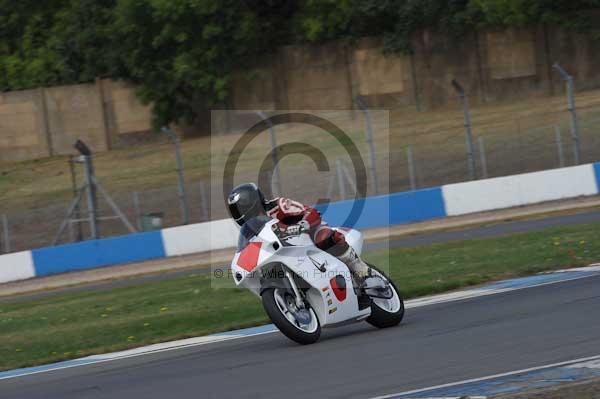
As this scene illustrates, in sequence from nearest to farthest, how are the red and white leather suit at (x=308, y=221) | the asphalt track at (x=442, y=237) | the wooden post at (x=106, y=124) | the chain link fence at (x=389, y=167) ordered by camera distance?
the red and white leather suit at (x=308, y=221) < the asphalt track at (x=442, y=237) < the chain link fence at (x=389, y=167) < the wooden post at (x=106, y=124)

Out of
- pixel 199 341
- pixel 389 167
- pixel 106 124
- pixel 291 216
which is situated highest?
pixel 106 124

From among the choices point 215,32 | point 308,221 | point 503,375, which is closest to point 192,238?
point 308,221

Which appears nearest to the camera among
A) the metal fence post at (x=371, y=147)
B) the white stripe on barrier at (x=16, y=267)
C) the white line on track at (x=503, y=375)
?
the white line on track at (x=503, y=375)

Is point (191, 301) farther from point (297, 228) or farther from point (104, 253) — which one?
point (104, 253)

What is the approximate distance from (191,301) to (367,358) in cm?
634

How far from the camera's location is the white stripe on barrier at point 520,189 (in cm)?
2222

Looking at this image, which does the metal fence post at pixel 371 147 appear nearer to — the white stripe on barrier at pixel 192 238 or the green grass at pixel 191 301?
the white stripe on barrier at pixel 192 238

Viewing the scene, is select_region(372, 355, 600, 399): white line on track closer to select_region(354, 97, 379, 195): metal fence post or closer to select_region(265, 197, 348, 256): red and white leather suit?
select_region(265, 197, 348, 256): red and white leather suit

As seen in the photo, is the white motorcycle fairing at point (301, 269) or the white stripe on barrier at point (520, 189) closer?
the white motorcycle fairing at point (301, 269)

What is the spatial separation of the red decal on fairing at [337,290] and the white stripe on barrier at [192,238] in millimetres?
12944

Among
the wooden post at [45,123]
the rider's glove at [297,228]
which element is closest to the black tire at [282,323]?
the rider's glove at [297,228]

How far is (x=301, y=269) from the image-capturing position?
8.84m

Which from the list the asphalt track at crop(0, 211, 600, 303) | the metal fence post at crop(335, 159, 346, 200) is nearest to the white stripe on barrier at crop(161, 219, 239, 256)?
the asphalt track at crop(0, 211, 600, 303)

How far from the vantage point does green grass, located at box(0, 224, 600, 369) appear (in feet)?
37.3
